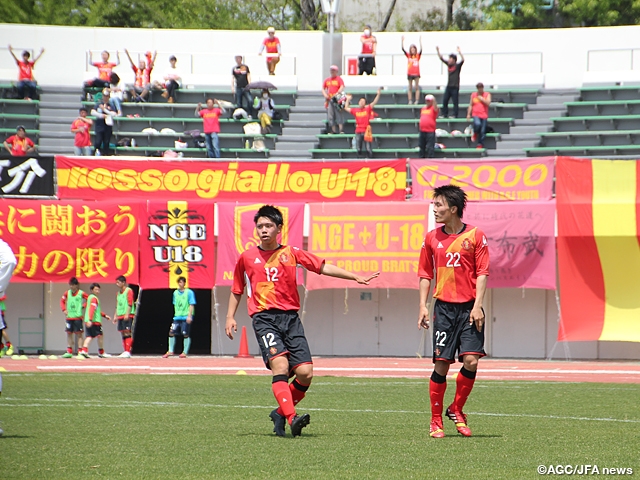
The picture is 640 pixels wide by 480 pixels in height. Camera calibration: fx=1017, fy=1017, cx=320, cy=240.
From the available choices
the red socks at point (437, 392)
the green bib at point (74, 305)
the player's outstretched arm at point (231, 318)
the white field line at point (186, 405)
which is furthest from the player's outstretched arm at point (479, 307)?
the green bib at point (74, 305)

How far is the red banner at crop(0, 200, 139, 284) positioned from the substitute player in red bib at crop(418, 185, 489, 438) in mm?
16724

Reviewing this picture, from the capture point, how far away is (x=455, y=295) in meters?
8.69

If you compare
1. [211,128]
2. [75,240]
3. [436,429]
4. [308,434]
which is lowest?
[308,434]

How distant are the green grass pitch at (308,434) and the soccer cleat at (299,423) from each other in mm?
77

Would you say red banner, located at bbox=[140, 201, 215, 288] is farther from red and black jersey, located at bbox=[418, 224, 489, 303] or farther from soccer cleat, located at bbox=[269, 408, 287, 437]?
red and black jersey, located at bbox=[418, 224, 489, 303]

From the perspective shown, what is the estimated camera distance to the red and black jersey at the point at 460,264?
869 cm

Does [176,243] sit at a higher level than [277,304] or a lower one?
higher

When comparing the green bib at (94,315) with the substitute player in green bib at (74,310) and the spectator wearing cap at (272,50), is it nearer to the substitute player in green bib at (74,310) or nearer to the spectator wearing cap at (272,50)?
the substitute player in green bib at (74,310)

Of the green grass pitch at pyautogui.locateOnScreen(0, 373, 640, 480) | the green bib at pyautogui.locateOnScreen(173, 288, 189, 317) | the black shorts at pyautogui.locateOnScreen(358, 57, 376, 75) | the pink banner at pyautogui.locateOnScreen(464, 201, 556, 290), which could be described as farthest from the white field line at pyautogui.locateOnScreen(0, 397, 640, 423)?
the black shorts at pyautogui.locateOnScreen(358, 57, 376, 75)

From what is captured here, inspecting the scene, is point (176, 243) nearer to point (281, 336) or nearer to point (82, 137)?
point (82, 137)

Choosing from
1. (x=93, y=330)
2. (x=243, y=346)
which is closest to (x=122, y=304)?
(x=93, y=330)

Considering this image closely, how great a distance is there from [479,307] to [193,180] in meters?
17.2

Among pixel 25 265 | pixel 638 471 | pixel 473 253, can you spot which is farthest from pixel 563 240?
pixel 638 471

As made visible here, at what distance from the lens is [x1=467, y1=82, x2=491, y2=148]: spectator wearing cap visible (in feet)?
91.0
